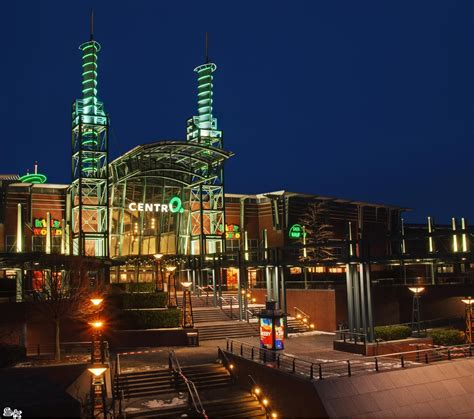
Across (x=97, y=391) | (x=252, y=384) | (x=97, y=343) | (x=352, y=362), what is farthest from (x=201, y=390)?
(x=352, y=362)

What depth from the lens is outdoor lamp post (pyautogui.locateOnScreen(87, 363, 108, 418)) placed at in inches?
A: 645

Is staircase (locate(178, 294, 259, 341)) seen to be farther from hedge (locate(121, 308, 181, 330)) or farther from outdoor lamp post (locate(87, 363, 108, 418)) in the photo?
outdoor lamp post (locate(87, 363, 108, 418))

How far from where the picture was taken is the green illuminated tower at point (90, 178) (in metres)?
48.7

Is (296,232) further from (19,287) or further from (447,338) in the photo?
(19,287)

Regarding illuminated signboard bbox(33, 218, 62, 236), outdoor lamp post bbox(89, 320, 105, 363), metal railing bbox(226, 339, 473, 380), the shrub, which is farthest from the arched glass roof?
the shrub

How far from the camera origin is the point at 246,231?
58562 mm

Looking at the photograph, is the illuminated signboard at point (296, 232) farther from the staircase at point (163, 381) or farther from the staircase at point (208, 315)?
the staircase at point (163, 381)

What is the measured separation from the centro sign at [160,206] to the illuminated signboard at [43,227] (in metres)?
6.70

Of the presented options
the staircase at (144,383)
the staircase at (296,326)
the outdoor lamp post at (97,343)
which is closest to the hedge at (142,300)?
the outdoor lamp post at (97,343)

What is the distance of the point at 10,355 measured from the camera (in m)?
24.8

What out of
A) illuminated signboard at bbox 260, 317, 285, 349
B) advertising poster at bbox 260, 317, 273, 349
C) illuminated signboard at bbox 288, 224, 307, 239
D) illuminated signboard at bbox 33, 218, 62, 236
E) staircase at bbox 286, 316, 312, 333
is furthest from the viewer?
illuminated signboard at bbox 288, 224, 307, 239

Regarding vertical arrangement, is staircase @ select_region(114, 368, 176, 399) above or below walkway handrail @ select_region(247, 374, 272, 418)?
above

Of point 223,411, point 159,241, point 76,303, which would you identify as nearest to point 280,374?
point 223,411

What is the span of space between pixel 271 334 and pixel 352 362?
3.86 m
